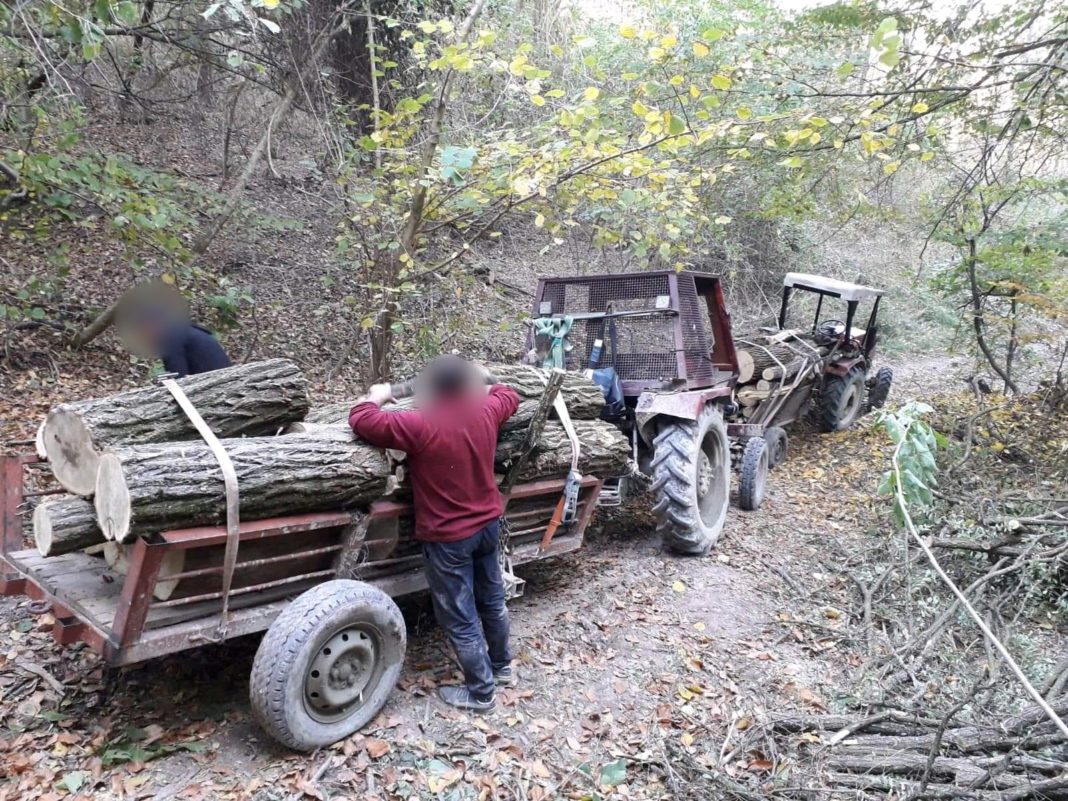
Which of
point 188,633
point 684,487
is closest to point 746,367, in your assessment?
point 684,487

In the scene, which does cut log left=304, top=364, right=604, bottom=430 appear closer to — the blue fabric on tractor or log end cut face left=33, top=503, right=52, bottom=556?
the blue fabric on tractor

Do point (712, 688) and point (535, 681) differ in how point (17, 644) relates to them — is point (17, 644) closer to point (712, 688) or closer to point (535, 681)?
point (535, 681)

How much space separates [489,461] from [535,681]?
1.24 meters

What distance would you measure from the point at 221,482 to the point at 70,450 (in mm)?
816

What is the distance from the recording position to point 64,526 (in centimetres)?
291

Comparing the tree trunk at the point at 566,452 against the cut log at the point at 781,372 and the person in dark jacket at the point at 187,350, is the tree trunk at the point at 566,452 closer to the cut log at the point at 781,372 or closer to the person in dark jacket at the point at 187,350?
the person in dark jacket at the point at 187,350

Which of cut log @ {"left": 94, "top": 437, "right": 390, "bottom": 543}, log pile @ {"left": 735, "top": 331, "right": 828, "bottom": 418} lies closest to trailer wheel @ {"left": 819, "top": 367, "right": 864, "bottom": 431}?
log pile @ {"left": 735, "top": 331, "right": 828, "bottom": 418}

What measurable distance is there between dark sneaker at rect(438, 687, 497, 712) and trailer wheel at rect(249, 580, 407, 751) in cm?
33

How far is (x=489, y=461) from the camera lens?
3508mm

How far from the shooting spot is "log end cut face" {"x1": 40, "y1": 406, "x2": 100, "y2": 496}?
116 inches

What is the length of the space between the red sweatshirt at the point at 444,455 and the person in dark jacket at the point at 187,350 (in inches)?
64.5

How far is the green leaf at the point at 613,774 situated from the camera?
9.92ft

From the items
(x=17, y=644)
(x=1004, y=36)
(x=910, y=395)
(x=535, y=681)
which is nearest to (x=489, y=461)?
(x=535, y=681)

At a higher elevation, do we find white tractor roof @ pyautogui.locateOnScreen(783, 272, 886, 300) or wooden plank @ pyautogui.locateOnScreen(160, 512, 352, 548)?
white tractor roof @ pyautogui.locateOnScreen(783, 272, 886, 300)
